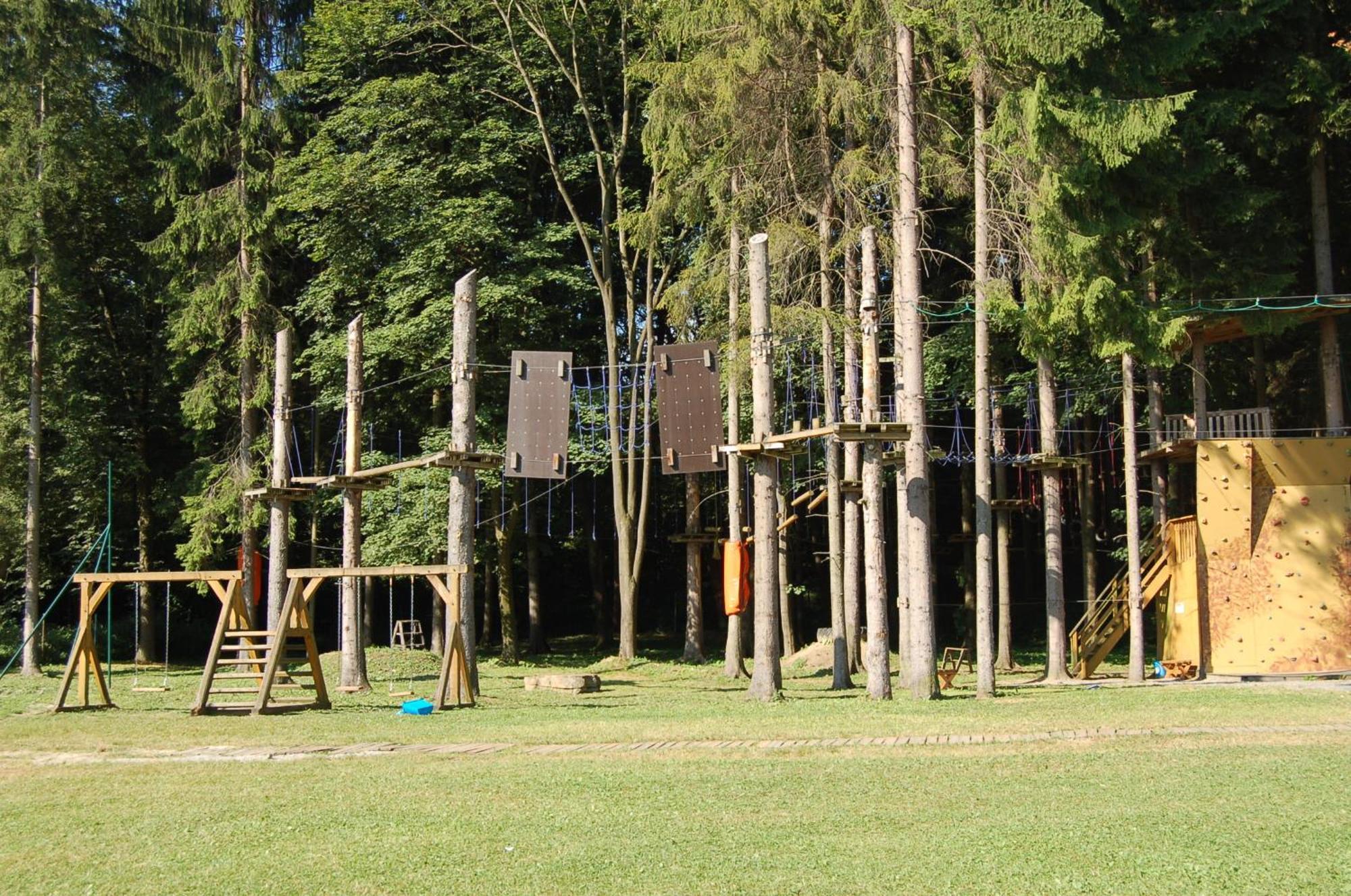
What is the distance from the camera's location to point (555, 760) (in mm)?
11086

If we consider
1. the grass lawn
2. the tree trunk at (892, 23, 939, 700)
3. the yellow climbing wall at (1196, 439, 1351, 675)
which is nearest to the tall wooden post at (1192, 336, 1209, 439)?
the yellow climbing wall at (1196, 439, 1351, 675)

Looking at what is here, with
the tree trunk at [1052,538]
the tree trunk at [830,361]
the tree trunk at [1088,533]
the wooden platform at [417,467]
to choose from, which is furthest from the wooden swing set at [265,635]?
the tree trunk at [1088,533]

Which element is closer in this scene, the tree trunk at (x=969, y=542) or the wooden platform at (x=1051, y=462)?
the wooden platform at (x=1051, y=462)

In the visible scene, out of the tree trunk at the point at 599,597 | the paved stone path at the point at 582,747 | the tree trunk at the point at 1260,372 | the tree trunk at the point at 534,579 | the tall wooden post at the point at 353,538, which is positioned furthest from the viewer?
the tree trunk at the point at 599,597

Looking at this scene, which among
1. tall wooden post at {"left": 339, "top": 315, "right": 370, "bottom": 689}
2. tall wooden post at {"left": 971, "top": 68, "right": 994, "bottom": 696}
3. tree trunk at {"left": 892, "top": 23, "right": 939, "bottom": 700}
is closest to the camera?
tree trunk at {"left": 892, "top": 23, "right": 939, "bottom": 700}

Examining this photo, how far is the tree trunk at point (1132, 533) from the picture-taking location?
2064 centimetres

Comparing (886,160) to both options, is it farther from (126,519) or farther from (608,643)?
(126,519)

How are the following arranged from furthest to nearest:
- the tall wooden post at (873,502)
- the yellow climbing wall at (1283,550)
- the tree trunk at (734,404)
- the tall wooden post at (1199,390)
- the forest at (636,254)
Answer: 1. the tall wooden post at (1199,390)
2. the yellow climbing wall at (1283,550)
3. the tree trunk at (734,404)
4. the forest at (636,254)
5. the tall wooden post at (873,502)

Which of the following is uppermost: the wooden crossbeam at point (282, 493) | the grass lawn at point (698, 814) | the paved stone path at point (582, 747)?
the wooden crossbeam at point (282, 493)

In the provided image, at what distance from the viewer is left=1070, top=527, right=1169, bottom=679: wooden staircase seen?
2311cm

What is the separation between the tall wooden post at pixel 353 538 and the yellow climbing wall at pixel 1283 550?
1367 cm

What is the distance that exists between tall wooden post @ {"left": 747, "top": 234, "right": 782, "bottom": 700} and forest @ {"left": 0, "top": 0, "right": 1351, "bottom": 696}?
83 centimetres

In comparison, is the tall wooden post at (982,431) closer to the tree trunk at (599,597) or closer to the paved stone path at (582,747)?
the paved stone path at (582,747)

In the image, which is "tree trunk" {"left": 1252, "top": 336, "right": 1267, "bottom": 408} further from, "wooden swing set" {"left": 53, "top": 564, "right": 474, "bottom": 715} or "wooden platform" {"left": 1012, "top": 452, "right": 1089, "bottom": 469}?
"wooden swing set" {"left": 53, "top": 564, "right": 474, "bottom": 715}
